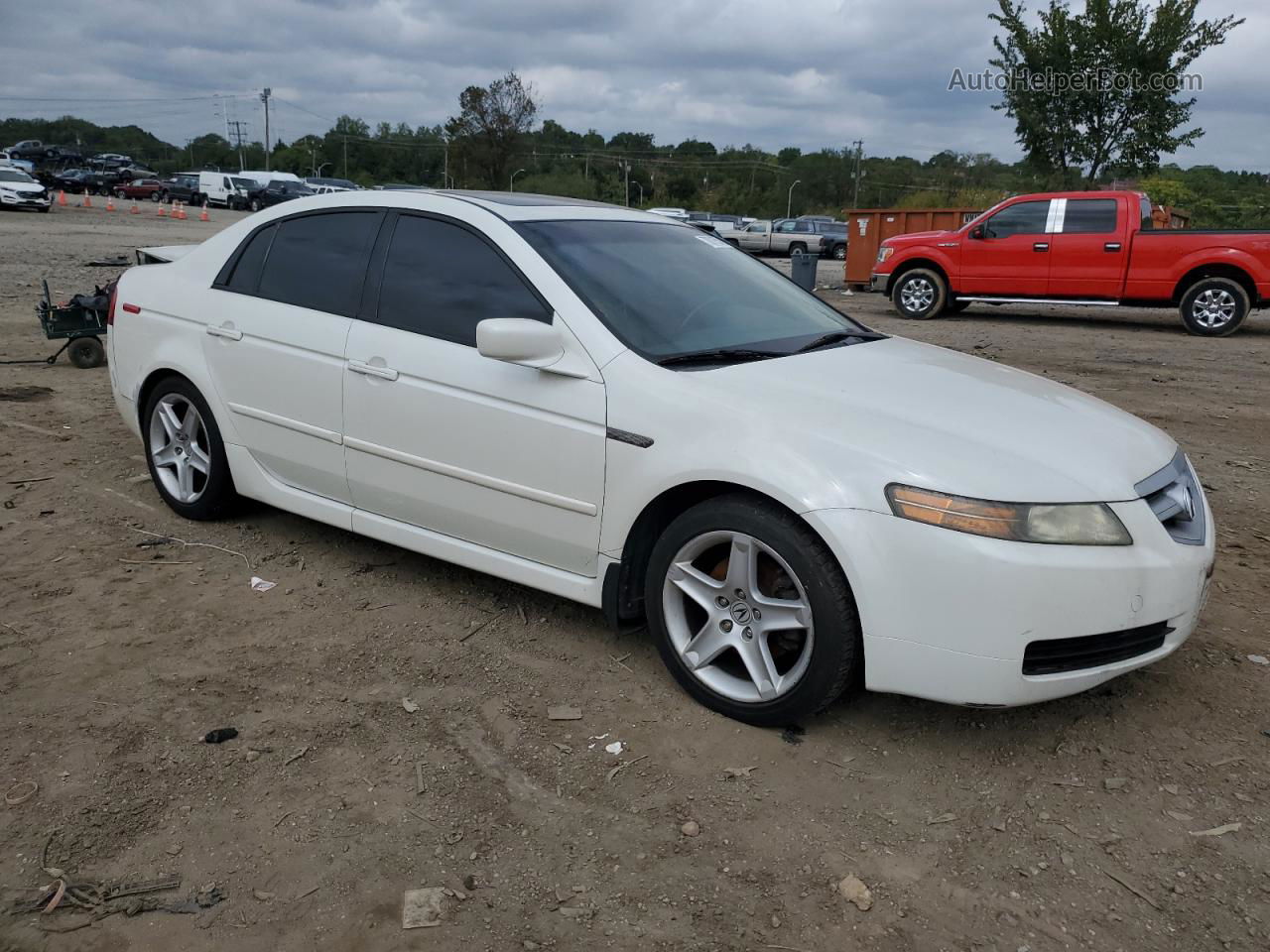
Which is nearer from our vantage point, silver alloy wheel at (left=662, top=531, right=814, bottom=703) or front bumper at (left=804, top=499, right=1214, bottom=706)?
front bumper at (left=804, top=499, right=1214, bottom=706)

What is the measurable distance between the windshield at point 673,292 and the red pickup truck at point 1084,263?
10385 mm

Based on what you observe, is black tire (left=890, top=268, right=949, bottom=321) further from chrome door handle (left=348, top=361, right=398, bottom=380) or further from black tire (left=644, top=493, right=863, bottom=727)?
black tire (left=644, top=493, right=863, bottom=727)

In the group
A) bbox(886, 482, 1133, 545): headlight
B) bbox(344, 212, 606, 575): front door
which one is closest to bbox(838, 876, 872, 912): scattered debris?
bbox(886, 482, 1133, 545): headlight

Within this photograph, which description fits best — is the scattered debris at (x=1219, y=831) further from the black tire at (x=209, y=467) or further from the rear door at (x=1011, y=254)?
the rear door at (x=1011, y=254)

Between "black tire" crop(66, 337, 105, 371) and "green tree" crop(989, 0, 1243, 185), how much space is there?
20983 mm

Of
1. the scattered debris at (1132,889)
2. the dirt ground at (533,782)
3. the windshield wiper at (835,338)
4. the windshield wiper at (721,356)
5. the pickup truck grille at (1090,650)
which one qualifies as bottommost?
the dirt ground at (533,782)

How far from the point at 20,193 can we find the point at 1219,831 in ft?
122

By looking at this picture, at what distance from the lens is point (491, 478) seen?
360 cm

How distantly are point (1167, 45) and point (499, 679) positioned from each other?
953 inches

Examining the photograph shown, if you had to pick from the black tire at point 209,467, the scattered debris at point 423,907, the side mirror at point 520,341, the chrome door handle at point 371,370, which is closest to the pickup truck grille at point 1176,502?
the side mirror at point 520,341

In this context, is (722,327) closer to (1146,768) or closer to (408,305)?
(408,305)

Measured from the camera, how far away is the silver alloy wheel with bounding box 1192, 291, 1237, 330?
12602 millimetres

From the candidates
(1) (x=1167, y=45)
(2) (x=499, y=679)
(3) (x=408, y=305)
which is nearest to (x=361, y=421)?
(3) (x=408, y=305)

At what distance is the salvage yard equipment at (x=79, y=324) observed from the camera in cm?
808
